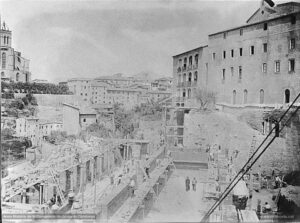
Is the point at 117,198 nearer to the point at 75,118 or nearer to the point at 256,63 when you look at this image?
the point at 75,118

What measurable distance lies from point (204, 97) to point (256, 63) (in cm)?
45

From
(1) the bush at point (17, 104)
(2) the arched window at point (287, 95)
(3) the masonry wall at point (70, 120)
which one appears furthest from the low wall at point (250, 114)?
(1) the bush at point (17, 104)

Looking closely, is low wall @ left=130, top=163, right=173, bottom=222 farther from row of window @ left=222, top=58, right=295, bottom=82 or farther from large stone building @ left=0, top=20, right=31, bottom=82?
large stone building @ left=0, top=20, right=31, bottom=82

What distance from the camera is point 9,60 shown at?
9.81 ft

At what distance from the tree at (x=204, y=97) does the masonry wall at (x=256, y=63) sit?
0.04m

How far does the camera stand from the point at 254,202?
9.97 ft

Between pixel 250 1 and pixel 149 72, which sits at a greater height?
pixel 250 1

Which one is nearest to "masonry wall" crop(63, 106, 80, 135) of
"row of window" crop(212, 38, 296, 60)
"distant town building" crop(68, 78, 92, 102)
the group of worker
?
"distant town building" crop(68, 78, 92, 102)

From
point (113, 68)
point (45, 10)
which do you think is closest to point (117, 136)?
point (113, 68)

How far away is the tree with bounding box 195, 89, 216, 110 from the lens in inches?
120

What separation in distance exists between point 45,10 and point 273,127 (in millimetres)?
1810

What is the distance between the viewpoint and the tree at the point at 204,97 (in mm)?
3053

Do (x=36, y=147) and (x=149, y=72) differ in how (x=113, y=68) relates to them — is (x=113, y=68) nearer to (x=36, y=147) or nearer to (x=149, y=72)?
(x=149, y=72)

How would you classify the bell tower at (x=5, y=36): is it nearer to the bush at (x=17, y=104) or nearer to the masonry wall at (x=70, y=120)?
the bush at (x=17, y=104)
